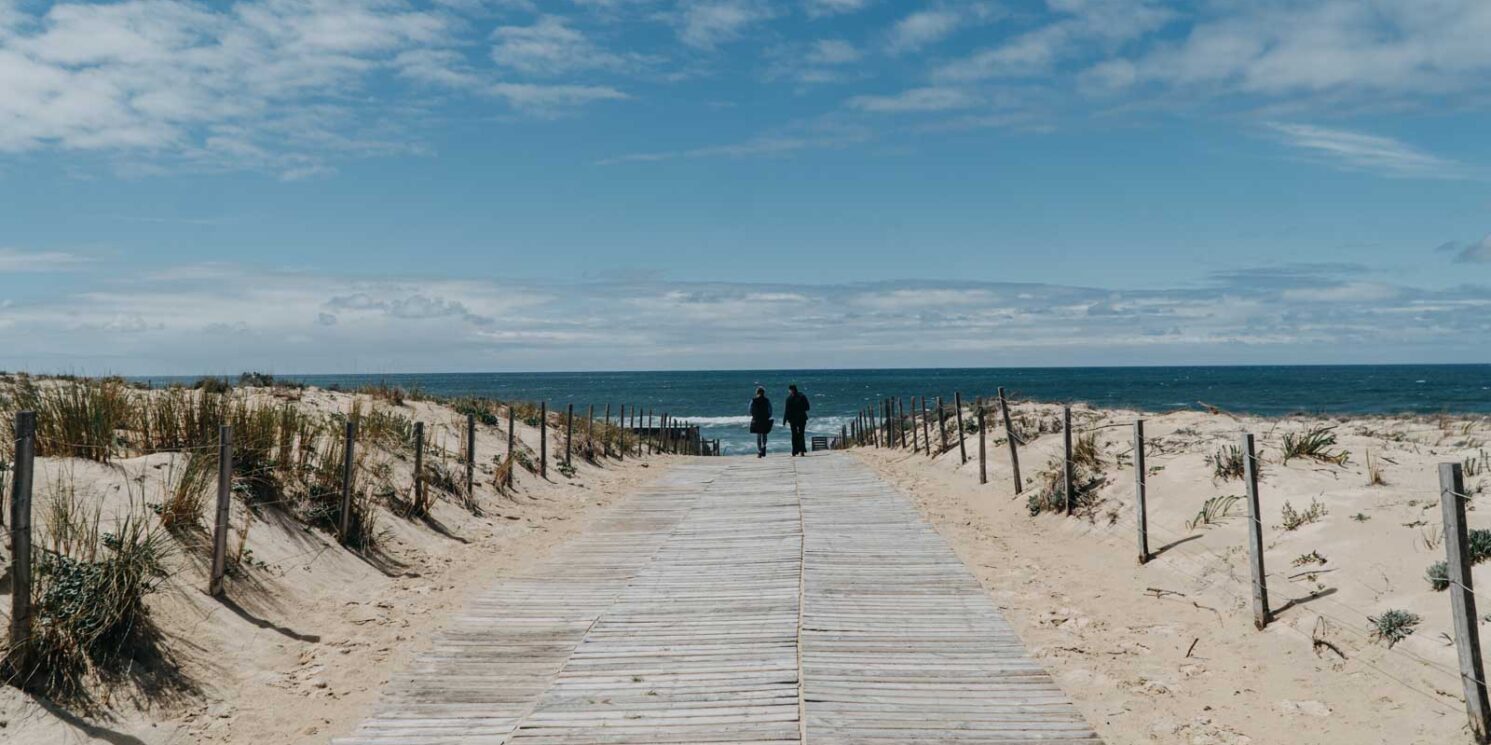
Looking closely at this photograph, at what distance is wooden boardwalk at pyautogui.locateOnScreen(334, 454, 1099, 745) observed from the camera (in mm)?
6066

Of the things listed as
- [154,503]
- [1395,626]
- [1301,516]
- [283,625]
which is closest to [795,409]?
[1301,516]

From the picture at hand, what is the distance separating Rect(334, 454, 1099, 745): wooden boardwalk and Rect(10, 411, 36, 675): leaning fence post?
2010 millimetres

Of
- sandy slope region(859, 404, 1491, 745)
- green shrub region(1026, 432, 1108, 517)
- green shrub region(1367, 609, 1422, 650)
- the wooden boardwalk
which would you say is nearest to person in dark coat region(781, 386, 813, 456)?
green shrub region(1026, 432, 1108, 517)

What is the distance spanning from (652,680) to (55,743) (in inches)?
136

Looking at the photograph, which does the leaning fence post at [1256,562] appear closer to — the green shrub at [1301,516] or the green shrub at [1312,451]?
the green shrub at [1301,516]

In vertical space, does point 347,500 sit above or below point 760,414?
below

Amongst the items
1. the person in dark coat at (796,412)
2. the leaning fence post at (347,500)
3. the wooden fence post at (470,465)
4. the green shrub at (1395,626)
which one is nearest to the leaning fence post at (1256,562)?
the green shrub at (1395,626)

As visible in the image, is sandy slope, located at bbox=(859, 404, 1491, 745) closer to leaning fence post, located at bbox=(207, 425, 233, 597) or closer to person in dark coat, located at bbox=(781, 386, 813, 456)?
leaning fence post, located at bbox=(207, 425, 233, 597)

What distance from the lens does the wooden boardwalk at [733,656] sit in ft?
19.9

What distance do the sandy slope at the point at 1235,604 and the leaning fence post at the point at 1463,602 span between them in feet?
0.59

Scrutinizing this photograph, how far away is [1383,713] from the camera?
20.6ft

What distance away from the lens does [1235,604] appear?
29.0ft

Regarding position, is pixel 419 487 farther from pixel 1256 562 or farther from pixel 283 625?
pixel 1256 562

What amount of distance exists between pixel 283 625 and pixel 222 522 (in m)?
1.00
